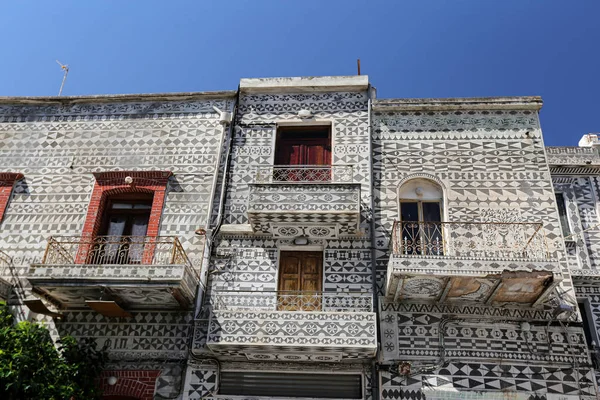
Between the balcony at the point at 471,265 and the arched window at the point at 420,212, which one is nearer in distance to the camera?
the balcony at the point at 471,265

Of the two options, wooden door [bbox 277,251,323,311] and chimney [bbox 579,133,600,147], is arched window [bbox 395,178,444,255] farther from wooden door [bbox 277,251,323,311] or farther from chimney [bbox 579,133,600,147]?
chimney [bbox 579,133,600,147]

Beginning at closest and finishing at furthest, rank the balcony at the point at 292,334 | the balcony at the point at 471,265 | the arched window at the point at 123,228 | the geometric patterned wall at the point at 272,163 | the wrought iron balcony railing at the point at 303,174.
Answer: the balcony at the point at 471,265
the balcony at the point at 292,334
the geometric patterned wall at the point at 272,163
the arched window at the point at 123,228
the wrought iron balcony railing at the point at 303,174

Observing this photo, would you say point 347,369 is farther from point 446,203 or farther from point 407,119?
point 407,119

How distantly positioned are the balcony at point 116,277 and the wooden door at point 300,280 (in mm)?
1819

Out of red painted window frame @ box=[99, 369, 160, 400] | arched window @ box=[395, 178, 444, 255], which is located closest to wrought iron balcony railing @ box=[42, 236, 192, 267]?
red painted window frame @ box=[99, 369, 160, 400]

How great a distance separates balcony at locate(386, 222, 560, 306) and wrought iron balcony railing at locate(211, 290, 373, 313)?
2.15 feet

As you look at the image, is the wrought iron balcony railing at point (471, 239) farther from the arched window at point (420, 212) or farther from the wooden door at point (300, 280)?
the wooden door at point (300, 280)

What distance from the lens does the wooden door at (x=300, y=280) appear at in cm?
1102

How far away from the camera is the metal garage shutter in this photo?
33.5 feet

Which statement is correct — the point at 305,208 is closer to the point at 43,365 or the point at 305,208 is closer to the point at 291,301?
the point at 291,301

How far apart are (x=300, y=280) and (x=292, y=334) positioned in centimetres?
158

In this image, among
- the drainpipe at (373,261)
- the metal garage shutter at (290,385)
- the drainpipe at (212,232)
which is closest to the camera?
the drainpipe at (373,261)

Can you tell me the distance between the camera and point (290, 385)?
33.9 feet

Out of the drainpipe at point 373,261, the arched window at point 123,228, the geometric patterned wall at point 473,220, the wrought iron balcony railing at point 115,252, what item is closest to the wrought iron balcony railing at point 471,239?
the geometric patterned wall at point 473,220
